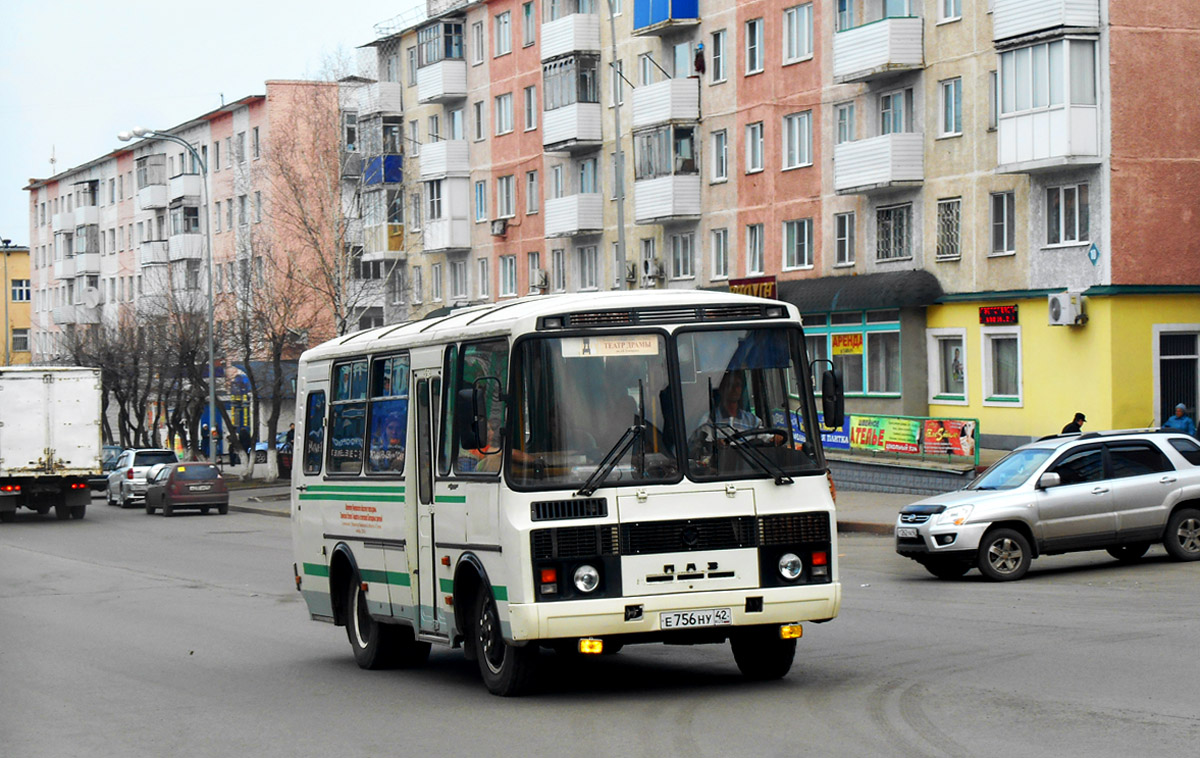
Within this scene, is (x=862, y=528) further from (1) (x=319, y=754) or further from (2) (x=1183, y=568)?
(1) (x=319, y=754)

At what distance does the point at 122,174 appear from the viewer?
101 metres

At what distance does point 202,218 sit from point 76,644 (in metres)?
76.3

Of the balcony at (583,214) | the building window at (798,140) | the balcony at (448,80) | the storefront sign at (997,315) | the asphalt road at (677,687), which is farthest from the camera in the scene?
the balcony at (448,80)

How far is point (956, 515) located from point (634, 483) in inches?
390

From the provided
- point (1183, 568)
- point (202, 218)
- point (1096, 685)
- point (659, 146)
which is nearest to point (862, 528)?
point (1183, 568)

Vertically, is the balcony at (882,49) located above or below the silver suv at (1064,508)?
above

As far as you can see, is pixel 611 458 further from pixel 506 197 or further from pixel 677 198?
pixel 506 197

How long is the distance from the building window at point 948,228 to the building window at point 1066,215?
126 inches

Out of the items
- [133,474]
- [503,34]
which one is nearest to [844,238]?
[503,34]

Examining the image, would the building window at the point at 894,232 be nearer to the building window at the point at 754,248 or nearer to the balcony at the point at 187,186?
the building window at the point at 754,248

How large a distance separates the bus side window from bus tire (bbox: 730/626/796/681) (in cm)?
455

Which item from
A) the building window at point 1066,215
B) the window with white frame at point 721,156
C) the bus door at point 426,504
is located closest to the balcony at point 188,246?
the window with white frame at point 721,156

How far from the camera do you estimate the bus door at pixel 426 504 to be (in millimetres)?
12016

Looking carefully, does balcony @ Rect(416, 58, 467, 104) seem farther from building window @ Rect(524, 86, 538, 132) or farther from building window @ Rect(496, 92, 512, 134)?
building window @ Rect(524, 86, 538, 132)
